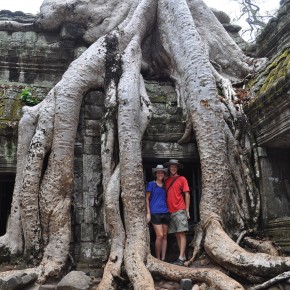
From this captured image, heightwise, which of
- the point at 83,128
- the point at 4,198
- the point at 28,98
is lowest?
the point at 4,198

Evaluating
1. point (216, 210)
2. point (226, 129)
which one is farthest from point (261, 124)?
point (216, 210)

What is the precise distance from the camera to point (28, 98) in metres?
4.84

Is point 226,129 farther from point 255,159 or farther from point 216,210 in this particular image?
point 216,210

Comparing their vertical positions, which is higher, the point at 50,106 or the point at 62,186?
the point at 50,106

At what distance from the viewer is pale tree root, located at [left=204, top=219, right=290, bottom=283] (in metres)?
3.23

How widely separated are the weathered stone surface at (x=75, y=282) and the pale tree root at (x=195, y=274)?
59cm

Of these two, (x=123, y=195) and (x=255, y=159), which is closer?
(x=123, y=195)

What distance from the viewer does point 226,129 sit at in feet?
15.1

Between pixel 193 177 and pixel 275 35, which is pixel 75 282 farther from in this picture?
pixel 275 35

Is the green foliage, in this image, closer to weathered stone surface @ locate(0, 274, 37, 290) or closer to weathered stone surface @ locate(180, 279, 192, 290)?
weathered stone surface @ locate(0, 274, 37, 290)

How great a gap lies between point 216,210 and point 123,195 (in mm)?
963

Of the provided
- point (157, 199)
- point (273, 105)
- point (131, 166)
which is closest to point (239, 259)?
point (157, 199)

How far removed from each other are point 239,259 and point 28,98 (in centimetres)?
303

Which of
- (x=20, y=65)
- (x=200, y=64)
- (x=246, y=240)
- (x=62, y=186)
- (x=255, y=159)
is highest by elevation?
(x=20, y=65)
